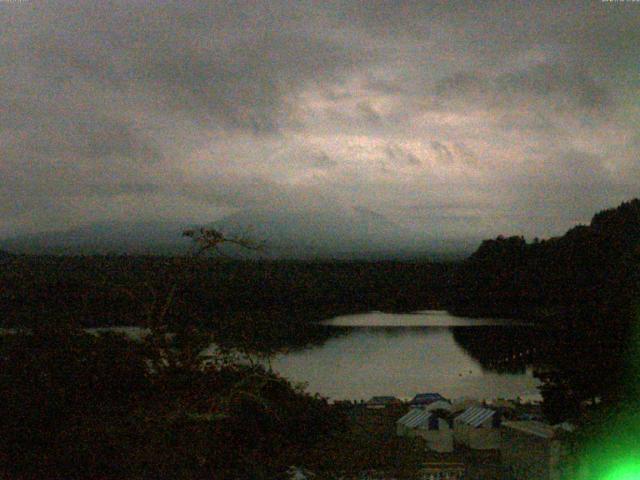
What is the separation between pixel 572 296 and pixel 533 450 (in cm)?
2387

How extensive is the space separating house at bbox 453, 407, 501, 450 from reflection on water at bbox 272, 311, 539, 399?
17.9ft

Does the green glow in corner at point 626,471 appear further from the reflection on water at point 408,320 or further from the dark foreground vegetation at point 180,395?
the reflection on water at point 408,320

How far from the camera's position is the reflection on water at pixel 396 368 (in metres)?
16.5

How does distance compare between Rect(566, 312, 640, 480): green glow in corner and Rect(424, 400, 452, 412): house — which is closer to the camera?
Rect(566, 312, 640, 480): green glow in corner

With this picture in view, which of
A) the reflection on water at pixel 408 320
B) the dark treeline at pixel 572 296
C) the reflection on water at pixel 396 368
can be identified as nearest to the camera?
the dark treeline at pixel 572 296

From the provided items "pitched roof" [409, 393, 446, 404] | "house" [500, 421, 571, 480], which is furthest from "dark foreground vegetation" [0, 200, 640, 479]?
"pitched roof" [409, 393, 446, 404]

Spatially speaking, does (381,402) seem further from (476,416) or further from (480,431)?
(480,431)

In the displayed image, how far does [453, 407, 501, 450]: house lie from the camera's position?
8.38m

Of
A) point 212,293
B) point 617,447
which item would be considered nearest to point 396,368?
point 212,293

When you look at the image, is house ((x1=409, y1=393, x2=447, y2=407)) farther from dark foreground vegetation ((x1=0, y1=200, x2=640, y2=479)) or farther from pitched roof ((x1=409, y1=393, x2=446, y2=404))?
dark foreground vegetation ((x1=0, y1=200, x2=640, y2=479))

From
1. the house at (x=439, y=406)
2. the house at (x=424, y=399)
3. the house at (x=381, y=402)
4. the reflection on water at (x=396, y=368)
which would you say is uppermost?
the house at (x=439, y=406)

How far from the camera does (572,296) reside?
28625 mm

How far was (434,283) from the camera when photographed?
154 ft

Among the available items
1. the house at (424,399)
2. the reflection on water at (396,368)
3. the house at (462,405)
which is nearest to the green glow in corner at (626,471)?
the house at (462,405)
